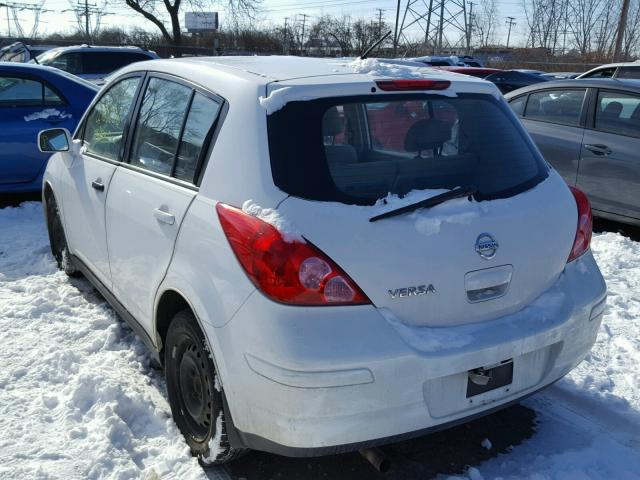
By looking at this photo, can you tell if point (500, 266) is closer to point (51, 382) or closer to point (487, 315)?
point (487, 315)

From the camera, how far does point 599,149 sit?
20.8ft

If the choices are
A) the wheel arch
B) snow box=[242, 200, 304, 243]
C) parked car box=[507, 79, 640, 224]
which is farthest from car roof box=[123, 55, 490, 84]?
parked car box=[507, 79, 640, 224]

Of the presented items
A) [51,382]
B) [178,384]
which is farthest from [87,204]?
[178,384]

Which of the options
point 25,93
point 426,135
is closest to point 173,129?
point 426,135

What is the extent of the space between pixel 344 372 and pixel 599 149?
16.7ft

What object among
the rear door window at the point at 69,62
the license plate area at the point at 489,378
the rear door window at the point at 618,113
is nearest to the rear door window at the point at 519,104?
the rear door window at the point at 618,113

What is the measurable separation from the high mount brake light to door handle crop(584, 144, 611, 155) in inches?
158

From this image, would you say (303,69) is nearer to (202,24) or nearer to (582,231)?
(582,231)

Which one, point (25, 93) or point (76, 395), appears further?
point (25, 93)

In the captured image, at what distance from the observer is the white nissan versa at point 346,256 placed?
7.40ft

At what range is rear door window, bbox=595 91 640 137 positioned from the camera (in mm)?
6133

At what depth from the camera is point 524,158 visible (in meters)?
2.96

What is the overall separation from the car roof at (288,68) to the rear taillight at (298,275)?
781mm

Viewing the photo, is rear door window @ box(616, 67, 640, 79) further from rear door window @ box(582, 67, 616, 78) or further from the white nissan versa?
the white nissan versa
